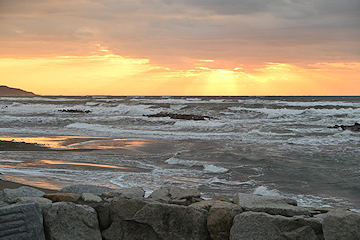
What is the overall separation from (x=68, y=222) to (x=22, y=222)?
18.3 inches

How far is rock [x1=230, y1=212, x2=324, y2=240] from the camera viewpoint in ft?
10.7

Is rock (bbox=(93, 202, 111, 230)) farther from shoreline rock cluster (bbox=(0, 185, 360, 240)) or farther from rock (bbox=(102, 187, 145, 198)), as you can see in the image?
rock (bbox=(102, 187, 145, 198))

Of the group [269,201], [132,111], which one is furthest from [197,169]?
[132,111]

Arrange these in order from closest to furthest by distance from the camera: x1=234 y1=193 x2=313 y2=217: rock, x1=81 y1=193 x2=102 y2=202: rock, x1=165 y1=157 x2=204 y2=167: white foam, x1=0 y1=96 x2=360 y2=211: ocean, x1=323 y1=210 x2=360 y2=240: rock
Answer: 1. x1=323 y1=210 x2=360 y2=240: rock
2. x1=234 y1=193 x2=313 y2=217: rock
3. x1=81 y1=193 x2=102 y2=202: rock
4. x1=0 y1=96 x2=360 y2=211: ocean
5. x1=165 y1=157 x2=204 y2=167: white foam

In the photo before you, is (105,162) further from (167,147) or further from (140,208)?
(140,208)

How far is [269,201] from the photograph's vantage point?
13.0ft

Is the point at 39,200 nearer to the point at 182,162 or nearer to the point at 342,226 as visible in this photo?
the point at 342,226

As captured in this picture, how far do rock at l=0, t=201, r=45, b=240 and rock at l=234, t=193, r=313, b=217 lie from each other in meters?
2.19

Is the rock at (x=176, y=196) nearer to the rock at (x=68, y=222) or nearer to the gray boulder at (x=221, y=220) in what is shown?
the gray boulder at (x=221, y=220)

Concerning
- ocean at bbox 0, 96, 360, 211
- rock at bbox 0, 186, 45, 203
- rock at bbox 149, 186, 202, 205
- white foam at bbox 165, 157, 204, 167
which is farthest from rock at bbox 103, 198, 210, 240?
white foam at bbox 165, 157, 204, 167

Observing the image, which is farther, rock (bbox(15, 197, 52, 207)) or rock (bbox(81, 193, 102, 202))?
rock (bbox(81, 193, 102, 202))

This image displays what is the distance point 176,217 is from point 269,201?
46.5 inches

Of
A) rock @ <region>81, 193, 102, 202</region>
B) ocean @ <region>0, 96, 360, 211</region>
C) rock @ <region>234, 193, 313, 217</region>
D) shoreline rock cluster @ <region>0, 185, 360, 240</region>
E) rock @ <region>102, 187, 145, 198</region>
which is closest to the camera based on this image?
shoreline rock cluster @ <region>0, 185, 360, 240</region>

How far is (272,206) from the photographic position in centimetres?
359
